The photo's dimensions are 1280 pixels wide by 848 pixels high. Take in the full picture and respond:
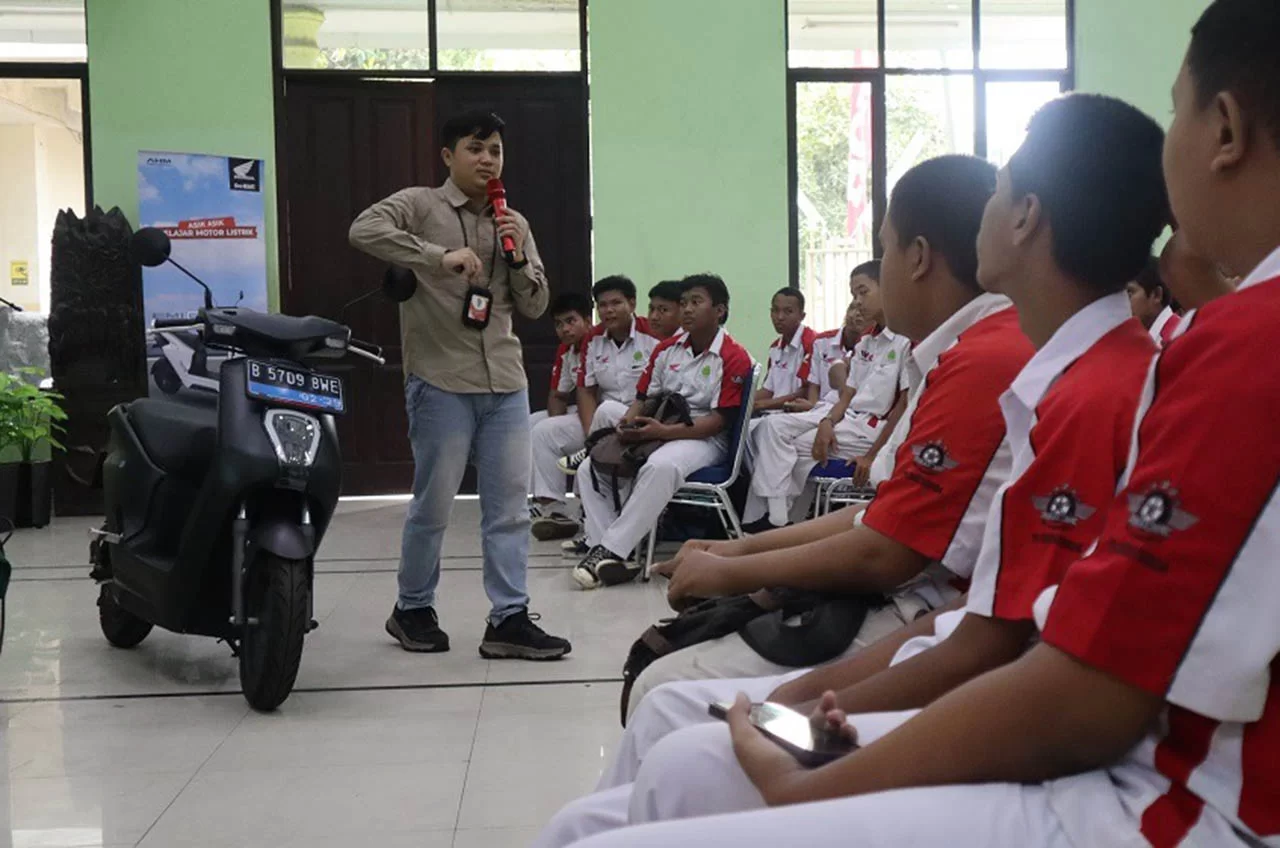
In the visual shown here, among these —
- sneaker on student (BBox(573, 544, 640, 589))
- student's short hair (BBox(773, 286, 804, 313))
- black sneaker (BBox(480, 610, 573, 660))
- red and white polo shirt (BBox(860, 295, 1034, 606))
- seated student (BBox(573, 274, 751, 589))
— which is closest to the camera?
red and white polo shirt (BBox(860, 295, 1034, 606))

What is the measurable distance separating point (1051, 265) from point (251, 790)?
6.53 feet

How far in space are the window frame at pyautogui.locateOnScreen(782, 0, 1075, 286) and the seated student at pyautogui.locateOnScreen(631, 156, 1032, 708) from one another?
6433 mm

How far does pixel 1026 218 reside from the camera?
1318 millimetres

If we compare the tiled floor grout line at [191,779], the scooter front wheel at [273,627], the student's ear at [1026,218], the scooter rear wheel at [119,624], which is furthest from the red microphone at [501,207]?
the student's ear at [1026,218]

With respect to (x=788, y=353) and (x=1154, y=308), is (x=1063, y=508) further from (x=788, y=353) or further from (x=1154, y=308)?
(x=788, y=353)

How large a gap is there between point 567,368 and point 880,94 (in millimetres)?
2971

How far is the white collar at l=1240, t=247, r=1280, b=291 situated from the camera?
85 cm

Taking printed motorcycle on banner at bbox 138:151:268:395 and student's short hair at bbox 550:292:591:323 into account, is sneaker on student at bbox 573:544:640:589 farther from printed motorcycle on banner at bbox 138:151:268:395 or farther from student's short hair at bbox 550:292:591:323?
printed motorcycle on banner at bbox 138:151:268:395

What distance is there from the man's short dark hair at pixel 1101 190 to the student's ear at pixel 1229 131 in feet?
1.28

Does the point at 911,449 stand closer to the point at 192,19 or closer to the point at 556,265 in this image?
the point at 556,265

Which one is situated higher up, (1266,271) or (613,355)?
(1266,271)

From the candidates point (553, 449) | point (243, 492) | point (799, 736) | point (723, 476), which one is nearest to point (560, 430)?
point (553, 449)

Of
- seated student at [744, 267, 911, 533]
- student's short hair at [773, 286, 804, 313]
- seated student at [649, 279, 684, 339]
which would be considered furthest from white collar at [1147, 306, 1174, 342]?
Answer: student's short hair at [773, 286, 804, 313]

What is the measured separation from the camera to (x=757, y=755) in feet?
3.67
